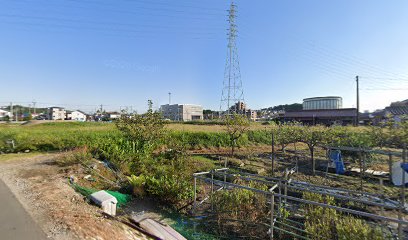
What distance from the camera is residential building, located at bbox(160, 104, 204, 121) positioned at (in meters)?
70.1

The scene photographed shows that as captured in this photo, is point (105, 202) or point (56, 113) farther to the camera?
point (56, 113)

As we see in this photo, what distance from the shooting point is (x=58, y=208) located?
566 centimetres

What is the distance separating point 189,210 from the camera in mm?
7297

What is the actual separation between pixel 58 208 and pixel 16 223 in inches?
37.0

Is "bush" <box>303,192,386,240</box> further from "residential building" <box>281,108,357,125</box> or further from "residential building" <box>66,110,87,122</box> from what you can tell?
"residential building" <box>66,110,87,122</box>

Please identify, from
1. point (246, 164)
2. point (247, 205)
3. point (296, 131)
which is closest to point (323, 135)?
point (296, 131)

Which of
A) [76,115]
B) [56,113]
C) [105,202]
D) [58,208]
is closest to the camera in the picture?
[58,208]

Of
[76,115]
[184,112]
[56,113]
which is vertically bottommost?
[76,115]

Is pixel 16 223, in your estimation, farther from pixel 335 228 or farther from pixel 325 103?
pixel 325 103

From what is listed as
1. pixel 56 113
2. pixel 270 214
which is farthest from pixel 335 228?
pixel 56 113

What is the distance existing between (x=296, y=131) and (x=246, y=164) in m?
3.27

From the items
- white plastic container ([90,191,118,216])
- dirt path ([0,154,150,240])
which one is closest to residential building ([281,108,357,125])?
dirt path ([0,154,150,240])

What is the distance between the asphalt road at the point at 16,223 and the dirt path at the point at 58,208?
87 mm

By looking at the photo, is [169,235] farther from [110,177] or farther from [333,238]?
[110,177]
